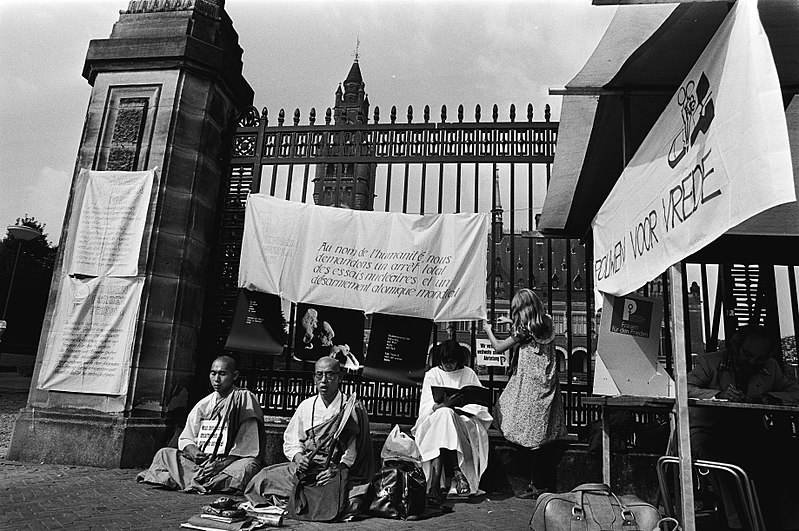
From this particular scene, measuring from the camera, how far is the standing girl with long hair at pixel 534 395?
5.63 m

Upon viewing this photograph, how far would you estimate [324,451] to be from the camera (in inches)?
200

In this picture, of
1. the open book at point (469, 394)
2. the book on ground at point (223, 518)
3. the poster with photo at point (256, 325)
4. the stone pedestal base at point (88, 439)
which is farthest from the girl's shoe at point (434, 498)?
the stone pedestal base at point (88, 439)

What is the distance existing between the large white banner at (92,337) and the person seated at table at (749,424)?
6.09 metres

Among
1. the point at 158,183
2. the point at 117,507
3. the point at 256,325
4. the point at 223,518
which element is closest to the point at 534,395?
the point at 223,518

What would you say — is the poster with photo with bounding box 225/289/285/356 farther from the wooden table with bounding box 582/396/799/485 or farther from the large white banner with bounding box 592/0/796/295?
the large white banner with bounding box 592/0/796/295

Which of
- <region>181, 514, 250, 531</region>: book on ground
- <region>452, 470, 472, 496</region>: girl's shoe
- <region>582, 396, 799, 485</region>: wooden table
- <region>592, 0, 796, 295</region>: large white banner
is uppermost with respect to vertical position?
<region>592, 0, 796, 295</region>: large white banner

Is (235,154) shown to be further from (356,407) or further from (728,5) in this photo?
(728,5)

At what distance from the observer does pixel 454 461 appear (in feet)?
19.1

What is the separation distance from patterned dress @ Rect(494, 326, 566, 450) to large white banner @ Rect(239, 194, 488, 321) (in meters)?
1.18

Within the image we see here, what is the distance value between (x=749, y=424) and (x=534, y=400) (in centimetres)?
186

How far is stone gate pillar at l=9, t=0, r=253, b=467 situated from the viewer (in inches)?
258

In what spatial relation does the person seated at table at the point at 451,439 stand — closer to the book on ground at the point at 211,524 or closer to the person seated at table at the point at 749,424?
the book on ground at the point at 211,524

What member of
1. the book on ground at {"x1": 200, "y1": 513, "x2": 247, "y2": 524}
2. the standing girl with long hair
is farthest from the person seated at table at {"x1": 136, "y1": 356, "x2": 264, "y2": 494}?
the standing girl with long hair

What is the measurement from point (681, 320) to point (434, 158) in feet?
14.9
